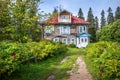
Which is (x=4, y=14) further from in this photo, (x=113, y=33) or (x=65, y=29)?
(x=65, y=29)

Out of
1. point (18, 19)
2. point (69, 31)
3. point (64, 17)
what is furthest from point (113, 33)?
point (18, 19)

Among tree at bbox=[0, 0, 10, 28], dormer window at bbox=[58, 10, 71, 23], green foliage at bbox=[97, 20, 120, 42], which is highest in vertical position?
dormer window at bbox=[58, 10, 71, 23]

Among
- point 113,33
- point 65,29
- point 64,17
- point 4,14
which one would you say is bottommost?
point 113,33

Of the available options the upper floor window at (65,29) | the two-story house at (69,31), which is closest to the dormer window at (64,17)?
the two-story house at (69,31)

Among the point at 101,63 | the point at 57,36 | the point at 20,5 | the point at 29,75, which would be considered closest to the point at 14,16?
the point at 20,5

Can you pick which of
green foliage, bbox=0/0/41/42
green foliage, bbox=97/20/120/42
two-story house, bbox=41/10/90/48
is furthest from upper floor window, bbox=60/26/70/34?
green foliage, bbox=0/0/41/42

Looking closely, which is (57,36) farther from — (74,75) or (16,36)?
(74,75)

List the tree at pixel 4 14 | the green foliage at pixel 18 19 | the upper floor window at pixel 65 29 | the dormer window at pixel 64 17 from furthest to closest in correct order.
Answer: the upper floor window at pixel 65 29 < the dormer window at pixel 64 17 < the tree at pixel 4 14 < the green foliage at pixel 18 19

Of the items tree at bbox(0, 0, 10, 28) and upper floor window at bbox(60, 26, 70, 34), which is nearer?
tree at bbox(0, 0, 10, 28)

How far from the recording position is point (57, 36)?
62062 mm

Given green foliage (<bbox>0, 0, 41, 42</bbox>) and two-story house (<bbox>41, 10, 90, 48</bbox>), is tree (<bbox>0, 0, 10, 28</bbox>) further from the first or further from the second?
two-story house (<bbox>41, 10, 90, 48</bbox>)

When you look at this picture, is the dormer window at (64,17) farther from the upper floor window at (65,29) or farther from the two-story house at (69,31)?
the upper floor window at (65,29)

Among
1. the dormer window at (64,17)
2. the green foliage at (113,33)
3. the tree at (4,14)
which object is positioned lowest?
the green foliage at (113,33)

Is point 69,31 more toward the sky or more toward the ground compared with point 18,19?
more toward the ground
